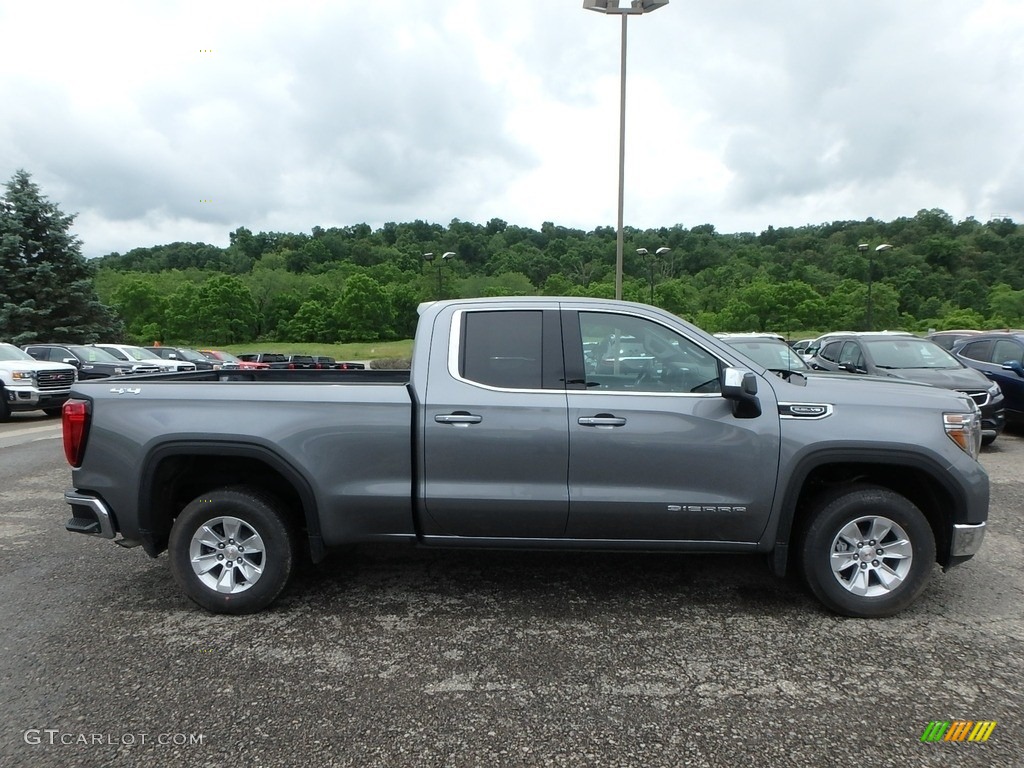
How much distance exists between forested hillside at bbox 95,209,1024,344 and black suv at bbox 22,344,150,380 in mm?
21355

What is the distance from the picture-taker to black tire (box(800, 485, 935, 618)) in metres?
3.91

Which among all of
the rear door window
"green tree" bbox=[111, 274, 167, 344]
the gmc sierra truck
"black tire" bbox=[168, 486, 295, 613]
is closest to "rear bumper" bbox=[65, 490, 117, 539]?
"black tire" bbox=[168, 486, 295, 613]

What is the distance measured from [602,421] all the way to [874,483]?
68.9 inches

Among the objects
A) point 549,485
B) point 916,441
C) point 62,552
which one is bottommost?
point 62,552

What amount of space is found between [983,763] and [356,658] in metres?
2.78

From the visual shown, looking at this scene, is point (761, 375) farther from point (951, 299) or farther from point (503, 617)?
point (951, 299)

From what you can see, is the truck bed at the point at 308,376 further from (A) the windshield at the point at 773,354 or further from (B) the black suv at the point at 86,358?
(B) the black suv at the point at 86,358

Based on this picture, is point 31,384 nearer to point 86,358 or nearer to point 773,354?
point 86,358

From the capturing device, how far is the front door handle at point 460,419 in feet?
12.9

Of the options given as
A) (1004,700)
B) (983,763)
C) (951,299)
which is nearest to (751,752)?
(983,763)

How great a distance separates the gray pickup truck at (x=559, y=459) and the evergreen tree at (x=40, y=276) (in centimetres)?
3417

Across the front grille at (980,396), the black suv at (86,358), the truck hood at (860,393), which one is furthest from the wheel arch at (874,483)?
the black suv at (86,358)

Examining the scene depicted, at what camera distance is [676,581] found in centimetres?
464

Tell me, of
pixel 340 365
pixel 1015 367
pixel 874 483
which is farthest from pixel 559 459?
pixel 340 365
